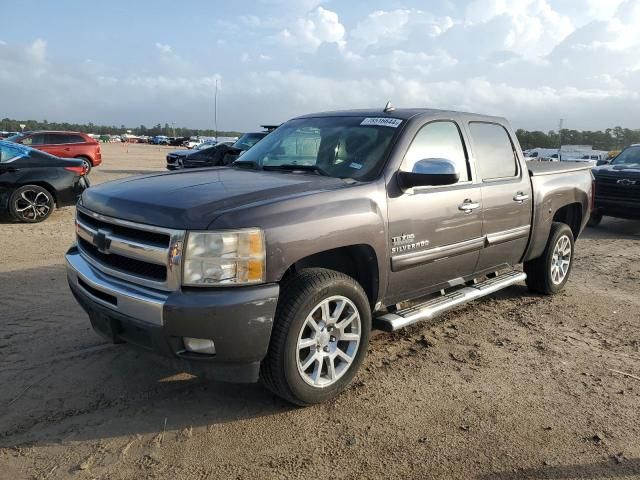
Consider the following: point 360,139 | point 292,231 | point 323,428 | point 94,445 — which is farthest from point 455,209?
point 94,445

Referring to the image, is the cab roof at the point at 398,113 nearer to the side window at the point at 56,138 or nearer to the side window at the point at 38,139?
the side window at the point at 56,138

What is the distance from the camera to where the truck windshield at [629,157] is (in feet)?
37.5

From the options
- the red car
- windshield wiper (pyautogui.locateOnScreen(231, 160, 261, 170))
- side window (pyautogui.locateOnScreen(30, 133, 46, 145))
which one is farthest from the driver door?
side window (pyautogui.locateOnScreen(30, 133, 46, 145))

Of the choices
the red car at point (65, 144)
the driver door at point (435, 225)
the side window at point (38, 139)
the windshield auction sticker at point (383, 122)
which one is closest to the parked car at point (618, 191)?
the driver door at point (435, 225)

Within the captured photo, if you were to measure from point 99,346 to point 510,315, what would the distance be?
12.3 feet

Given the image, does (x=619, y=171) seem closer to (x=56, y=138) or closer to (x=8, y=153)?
(x=8, y=153)

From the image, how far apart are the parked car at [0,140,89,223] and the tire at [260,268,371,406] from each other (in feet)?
Result: 25.3

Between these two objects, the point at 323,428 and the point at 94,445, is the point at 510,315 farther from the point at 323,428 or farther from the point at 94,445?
the point at 94,445

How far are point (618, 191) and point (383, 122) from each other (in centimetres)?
817

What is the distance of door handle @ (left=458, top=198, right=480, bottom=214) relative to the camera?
166 inches

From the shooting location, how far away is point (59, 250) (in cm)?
730

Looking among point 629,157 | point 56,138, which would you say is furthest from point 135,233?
point 56,138

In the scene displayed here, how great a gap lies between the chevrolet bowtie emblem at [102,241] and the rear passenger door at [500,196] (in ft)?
9.63

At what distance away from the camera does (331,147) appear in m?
4.15
